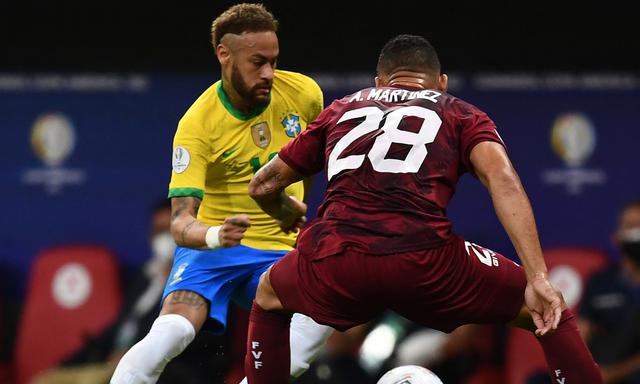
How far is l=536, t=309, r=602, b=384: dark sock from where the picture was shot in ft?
17.4

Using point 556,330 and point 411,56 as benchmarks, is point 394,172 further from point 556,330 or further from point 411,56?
point 556,330

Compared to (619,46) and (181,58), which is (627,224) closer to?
(619,46)

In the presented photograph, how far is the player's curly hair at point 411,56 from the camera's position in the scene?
5.66m

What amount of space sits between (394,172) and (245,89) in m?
→ 1.32

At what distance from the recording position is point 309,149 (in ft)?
18.3

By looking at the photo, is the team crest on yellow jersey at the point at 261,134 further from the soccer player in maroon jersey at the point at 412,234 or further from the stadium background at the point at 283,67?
the stadium background at the point at 283,67

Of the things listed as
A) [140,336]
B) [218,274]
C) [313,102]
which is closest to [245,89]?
[313,102]

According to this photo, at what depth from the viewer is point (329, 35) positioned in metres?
10.2

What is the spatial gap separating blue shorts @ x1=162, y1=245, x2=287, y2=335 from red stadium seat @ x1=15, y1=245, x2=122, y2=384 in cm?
379

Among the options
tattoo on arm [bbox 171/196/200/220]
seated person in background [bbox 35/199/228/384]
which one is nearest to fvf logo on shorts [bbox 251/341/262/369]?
tattoo on arm [bbox 171/196/200/220]

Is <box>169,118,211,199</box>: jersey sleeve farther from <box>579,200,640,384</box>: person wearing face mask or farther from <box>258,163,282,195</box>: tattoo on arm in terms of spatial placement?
<box>579,200,640,384</box>: person wearing face mask

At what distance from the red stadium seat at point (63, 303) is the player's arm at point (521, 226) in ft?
18.1

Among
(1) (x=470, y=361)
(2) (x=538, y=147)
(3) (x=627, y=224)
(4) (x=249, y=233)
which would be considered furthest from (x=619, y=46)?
(4) (x=249, y=233)

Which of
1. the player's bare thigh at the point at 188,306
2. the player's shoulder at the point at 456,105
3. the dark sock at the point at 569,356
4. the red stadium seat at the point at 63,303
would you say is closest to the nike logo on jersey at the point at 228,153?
the player's bare thigh at the point at 188,306
